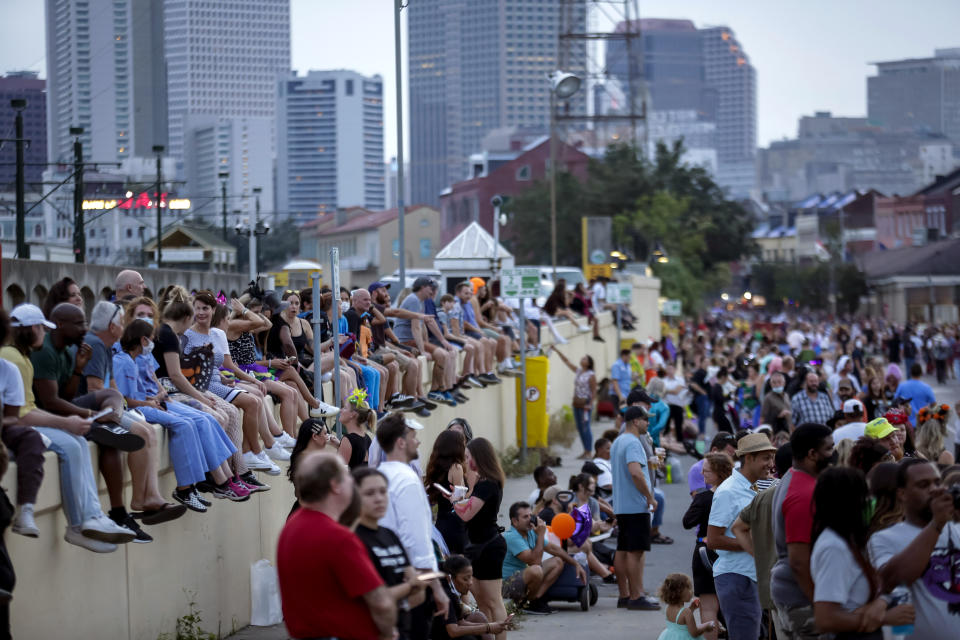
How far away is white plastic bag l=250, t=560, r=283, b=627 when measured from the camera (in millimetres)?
10781

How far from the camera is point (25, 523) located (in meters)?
7.20

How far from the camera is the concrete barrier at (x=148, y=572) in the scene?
7.77 metres

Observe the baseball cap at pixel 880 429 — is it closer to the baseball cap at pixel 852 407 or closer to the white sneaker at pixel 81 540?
the baseball cap at pixel 852 407

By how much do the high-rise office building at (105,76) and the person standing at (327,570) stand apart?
17405 mm

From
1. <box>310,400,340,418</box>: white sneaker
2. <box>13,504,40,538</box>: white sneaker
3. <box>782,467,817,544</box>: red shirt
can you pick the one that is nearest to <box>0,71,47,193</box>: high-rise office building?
<box>310,400,340,418</box>: white sneaker

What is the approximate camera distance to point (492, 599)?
960cm

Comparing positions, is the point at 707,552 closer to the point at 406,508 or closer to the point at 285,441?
the point at 406,508

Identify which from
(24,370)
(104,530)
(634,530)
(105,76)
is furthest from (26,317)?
(105,76)

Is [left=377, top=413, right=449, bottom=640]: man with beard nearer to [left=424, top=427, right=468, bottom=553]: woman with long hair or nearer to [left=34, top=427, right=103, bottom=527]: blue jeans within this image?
[left=424, top=427, right=468, bottom=553]: woman with long hair

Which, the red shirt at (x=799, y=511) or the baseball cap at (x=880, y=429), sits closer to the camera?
the red shirt at (x=799, y=511)

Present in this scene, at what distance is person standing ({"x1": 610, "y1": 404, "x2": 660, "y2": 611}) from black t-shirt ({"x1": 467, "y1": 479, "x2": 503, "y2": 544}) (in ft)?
9.51

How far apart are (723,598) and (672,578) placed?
0.83 m

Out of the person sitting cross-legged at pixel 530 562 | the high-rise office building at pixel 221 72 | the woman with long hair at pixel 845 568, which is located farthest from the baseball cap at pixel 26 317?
the high-rise office building at pixel 221 72

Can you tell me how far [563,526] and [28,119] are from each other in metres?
20.0
